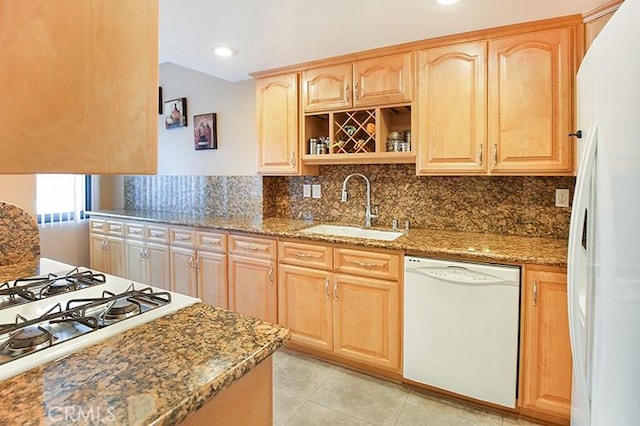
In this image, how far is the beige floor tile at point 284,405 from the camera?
1.95m

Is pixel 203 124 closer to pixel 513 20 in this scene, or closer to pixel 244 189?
pixel 244 189

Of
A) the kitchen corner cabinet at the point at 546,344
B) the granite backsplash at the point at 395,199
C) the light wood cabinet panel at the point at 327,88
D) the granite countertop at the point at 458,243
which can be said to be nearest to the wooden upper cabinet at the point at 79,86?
the granite countertop at the point at 458,243

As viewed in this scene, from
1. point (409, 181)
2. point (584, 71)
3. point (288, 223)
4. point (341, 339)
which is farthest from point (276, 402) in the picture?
point (584, 71)

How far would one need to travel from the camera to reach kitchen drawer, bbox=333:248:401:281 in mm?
2172

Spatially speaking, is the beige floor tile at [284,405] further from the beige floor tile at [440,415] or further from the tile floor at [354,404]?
the beige floor tile at [440,415]

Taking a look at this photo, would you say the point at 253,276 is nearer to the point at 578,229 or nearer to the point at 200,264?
the point at 200,264

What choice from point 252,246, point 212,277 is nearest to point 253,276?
point 252,246

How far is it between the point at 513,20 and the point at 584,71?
1005 millimetres

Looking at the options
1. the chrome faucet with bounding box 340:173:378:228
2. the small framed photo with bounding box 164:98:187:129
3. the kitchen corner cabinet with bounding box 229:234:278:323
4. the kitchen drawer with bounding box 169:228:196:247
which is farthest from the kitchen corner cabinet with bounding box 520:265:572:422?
the small framed photo with bounding box 164:98:187:129

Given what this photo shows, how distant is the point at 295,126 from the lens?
2.90 metres

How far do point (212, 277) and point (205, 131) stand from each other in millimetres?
1552

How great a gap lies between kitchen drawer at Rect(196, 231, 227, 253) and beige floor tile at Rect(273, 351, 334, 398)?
37.5 inches

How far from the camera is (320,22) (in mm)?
2125

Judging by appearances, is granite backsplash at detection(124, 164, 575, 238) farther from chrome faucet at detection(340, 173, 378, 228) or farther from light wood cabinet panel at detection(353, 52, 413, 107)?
light wood cabinet panel at detection(353, 52, 413, 107)
